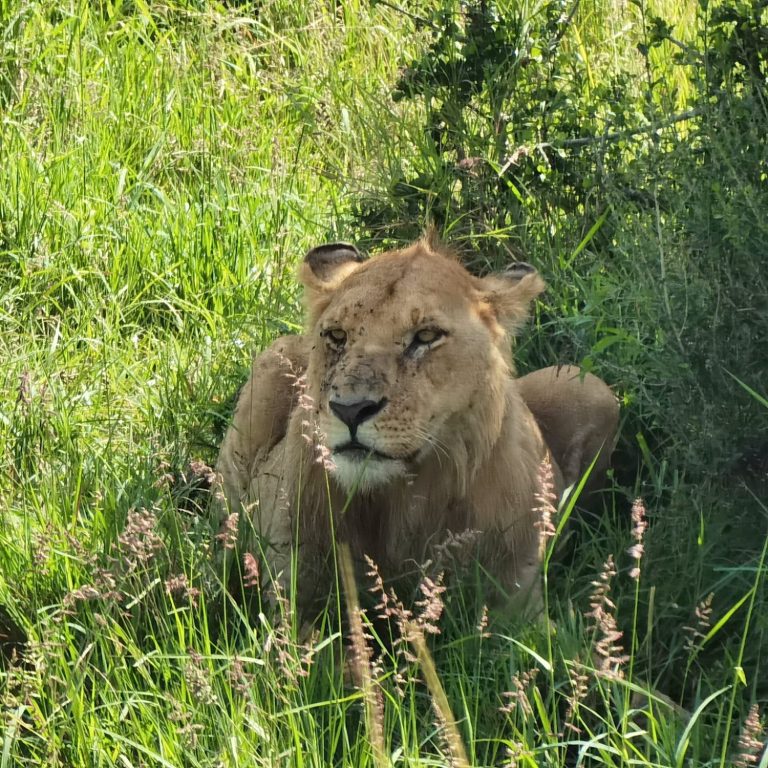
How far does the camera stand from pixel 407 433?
3.59 metres

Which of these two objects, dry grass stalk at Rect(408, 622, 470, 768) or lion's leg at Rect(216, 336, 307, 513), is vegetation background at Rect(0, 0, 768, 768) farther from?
lion's leg at Rect(216, 336, 307, 513)

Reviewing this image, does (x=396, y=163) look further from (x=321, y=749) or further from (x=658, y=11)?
(x=321, y=749)

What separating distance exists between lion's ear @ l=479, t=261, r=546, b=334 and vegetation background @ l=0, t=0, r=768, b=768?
267 millimetres

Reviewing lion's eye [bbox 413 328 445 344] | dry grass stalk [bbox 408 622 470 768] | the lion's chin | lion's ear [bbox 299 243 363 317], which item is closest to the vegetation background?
dry grass stalk [bbox 408 622 470 768]

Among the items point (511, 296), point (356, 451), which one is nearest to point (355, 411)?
point (356, 451)

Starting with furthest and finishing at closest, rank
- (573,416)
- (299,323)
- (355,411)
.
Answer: (299,323), (573,416), (355,411)

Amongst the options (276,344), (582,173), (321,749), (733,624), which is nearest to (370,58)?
(582,173)

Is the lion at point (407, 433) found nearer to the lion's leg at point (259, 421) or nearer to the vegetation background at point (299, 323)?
the vegetation background at point (299, 323)

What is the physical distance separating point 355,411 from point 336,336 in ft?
1.33

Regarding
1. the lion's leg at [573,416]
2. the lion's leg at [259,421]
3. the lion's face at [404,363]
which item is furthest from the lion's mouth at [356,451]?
the lion's leg at [573,416]

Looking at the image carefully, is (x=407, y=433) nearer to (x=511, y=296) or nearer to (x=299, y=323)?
(x=511, y=296)

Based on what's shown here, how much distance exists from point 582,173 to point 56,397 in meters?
2.20

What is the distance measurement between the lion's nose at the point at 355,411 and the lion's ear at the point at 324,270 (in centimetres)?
64

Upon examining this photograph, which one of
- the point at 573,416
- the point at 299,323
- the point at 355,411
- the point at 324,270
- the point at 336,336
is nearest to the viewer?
the point at 355,411
